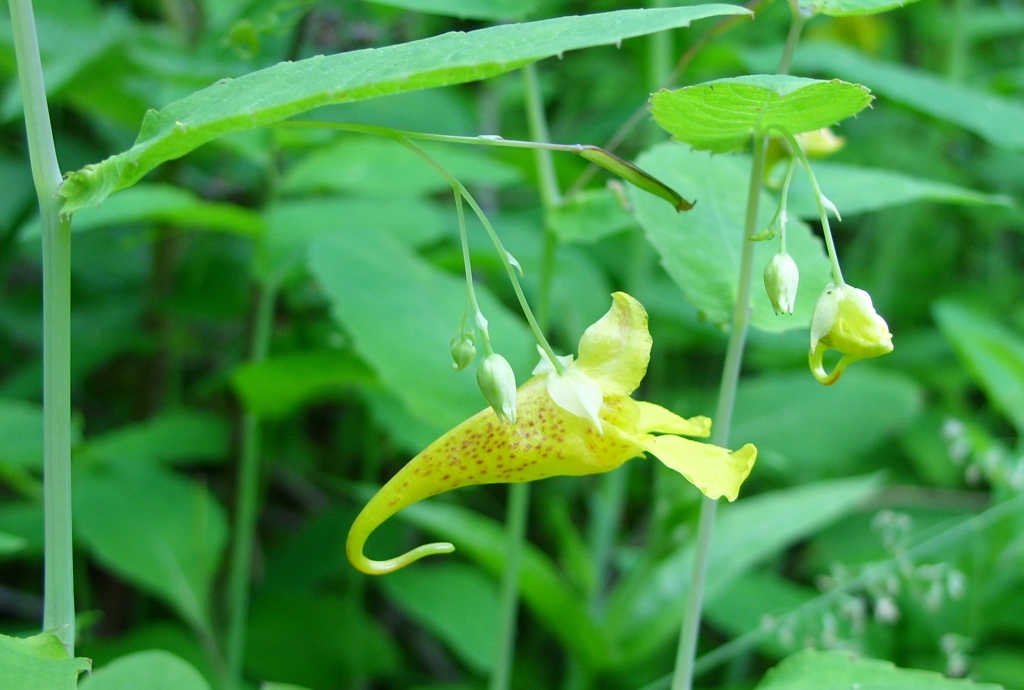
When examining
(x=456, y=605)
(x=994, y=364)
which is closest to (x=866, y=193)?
(x=994, y=364)

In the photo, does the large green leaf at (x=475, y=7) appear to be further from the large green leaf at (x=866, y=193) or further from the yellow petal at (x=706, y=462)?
the yellow petal at (x=706, y=462)

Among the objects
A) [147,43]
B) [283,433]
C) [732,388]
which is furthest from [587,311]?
[732,388]

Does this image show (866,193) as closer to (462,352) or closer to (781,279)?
(781,279)

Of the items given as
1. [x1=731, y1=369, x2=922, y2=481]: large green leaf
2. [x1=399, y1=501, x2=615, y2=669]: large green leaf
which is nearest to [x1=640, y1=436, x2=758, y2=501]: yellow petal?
[x1=399, y1=501, x2=615, y2=669]: large green leaf

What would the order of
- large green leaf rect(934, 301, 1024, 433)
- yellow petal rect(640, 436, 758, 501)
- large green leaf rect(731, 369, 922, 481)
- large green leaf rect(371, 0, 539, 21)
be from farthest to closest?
large green leaf rect(731, 369, 922, 481) → large green leaf rect(934, 301, 1024, 433) → large green leaf rect(371, 0, 539, 21) → yellow petal rect(640, 436, 758, 501)

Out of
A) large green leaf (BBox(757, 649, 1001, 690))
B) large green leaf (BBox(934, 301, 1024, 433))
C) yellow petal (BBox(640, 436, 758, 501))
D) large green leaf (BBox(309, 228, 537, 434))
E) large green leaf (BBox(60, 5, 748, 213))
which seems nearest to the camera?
large green leaf (BBox(60, 5, 748, 213))

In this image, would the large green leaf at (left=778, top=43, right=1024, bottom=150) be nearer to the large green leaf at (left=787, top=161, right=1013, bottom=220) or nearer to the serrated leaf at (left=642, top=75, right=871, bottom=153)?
the large green leaf at (left=787, top=161, right=1013, bottom=220)

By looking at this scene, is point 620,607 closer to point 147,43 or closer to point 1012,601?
point 1012,601
